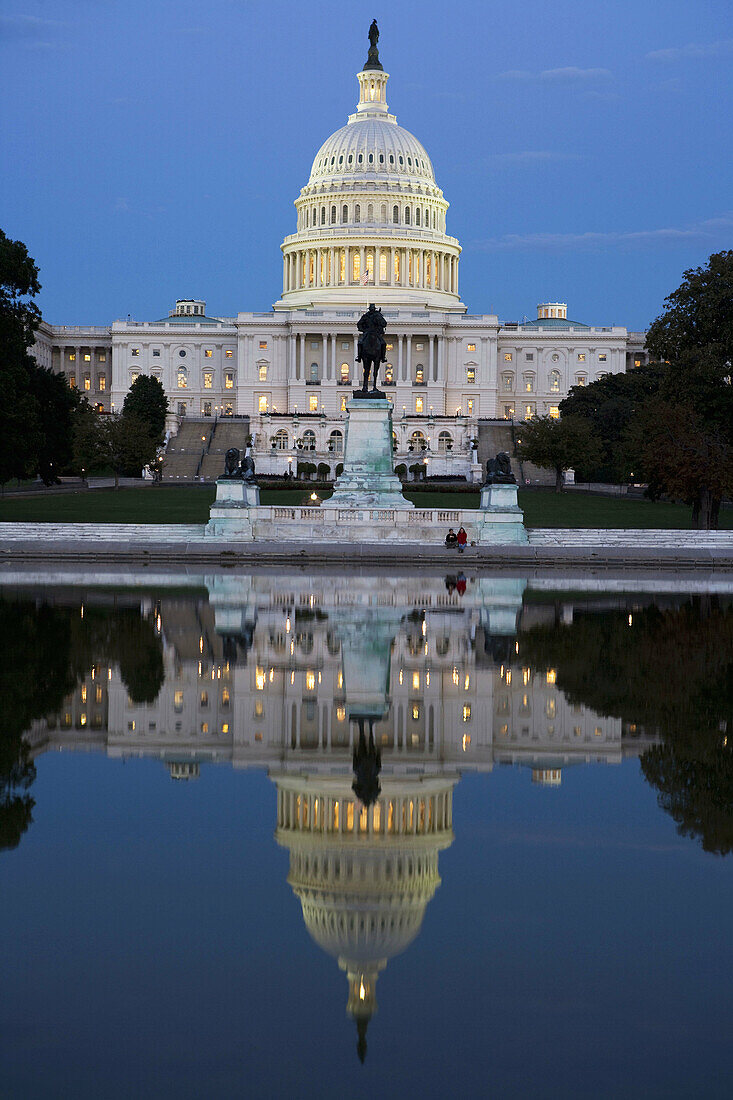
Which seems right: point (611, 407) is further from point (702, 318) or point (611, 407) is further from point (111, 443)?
point (702, 318)

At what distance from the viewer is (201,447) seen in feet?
400

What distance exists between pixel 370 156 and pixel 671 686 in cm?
15399

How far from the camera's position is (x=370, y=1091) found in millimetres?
6402

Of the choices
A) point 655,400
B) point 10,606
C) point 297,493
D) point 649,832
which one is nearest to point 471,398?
point 297,493

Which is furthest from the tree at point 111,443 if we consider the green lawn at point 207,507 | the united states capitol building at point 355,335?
the united states capitol building at point 355,335

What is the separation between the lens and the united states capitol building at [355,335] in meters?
156

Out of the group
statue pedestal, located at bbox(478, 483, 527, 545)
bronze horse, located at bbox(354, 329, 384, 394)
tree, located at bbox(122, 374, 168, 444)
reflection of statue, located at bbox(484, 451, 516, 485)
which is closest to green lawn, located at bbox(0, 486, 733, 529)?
reflection of statue, located at bbox(484, 451, 516, 485)

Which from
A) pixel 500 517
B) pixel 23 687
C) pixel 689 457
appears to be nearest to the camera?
pixel 23 687

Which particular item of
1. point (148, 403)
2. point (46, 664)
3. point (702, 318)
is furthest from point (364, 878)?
point (148, 403)

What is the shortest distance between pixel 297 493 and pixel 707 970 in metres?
77.3

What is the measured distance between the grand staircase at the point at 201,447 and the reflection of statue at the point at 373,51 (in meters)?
58.8

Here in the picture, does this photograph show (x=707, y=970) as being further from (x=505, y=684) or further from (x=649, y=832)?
(x=505, y=684)

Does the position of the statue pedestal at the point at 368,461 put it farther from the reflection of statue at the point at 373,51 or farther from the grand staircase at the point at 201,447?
the reflection of statue at the point at 373,51

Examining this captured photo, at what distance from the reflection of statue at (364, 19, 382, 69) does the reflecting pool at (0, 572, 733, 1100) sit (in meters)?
165
